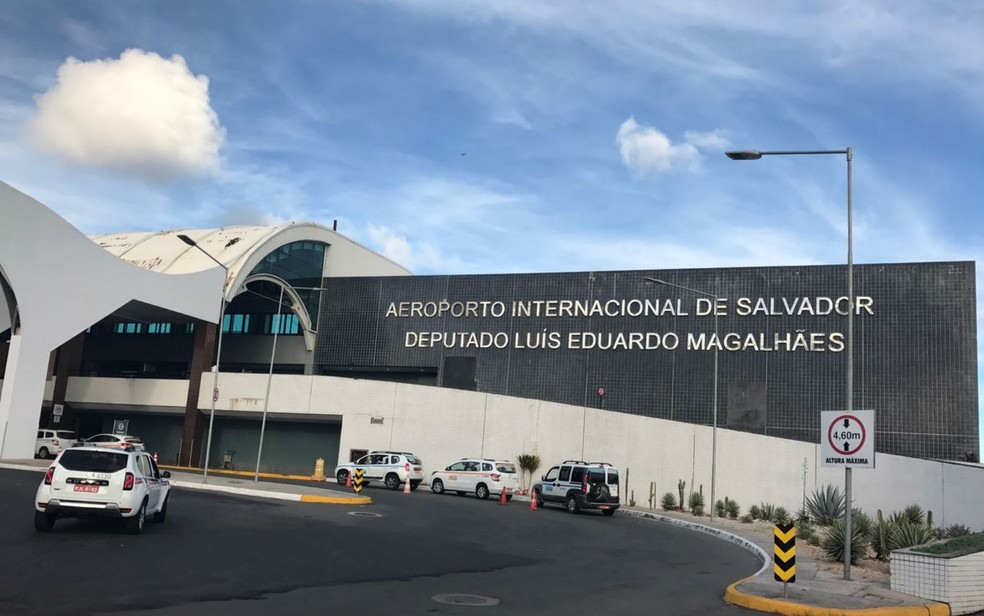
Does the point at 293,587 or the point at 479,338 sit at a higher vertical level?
the point at 479,338

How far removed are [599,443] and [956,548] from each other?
27508 millimetres

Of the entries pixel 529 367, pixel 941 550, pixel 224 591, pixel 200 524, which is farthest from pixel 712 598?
pixel 529 367

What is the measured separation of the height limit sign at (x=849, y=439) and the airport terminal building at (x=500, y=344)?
2403 cm

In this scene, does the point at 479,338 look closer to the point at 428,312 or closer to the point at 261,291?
the point at 428,312

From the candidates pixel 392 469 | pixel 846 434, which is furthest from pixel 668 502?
pixel 846 434

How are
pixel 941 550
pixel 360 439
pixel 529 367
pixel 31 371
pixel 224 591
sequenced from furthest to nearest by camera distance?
pixel 529 367 → pixel 360 439 → pixel 31 371 → pixel 941 550 → pixel 224 591

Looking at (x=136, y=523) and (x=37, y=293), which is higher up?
(x=37, y=293)

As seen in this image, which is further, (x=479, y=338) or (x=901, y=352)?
(x=479, y=338)

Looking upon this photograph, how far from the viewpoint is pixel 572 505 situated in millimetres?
31016

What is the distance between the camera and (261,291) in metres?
56.8

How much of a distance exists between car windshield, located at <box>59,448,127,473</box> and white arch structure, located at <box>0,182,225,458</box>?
27968 mm

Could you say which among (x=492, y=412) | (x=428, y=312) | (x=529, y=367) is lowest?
(x=492, y=412)

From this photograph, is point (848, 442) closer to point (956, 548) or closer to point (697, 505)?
point (956, 548)

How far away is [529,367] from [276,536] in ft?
111
